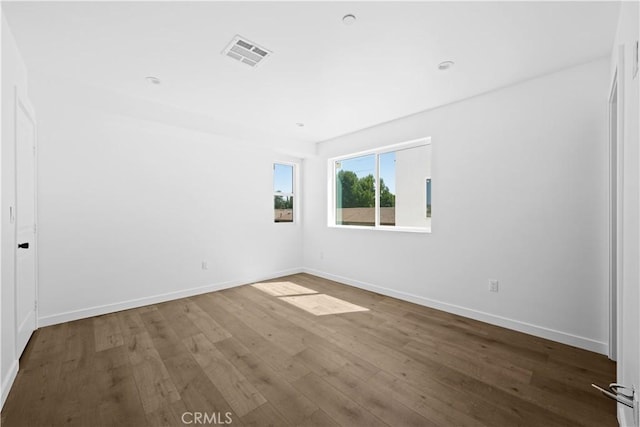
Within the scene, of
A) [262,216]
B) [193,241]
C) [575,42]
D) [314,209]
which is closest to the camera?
[575,42]

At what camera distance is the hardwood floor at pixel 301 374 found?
1647 millimetres

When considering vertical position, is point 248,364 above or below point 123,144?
below

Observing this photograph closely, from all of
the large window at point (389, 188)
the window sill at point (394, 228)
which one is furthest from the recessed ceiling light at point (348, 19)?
the window sill at point (394, 228)

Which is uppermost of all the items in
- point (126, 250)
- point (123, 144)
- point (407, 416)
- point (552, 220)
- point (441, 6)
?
point (441, 6)

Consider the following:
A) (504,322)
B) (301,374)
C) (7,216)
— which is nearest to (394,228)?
(504,322)

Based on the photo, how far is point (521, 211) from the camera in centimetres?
276

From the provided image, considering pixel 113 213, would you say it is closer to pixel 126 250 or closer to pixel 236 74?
pixel 126 250

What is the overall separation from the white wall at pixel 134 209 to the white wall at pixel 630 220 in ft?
13.9

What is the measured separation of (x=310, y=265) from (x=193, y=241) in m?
2.24

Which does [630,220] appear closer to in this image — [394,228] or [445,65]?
[445,65]

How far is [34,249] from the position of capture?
2730 millimetres

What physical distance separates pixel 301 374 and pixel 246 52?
266cm

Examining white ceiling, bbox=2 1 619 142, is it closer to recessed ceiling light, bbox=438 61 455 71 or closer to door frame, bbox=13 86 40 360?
recessed ceiling light, bbox=438 61 455 71

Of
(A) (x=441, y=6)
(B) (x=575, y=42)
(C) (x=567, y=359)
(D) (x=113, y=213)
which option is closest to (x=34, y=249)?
(D) (x=113, y=213)
